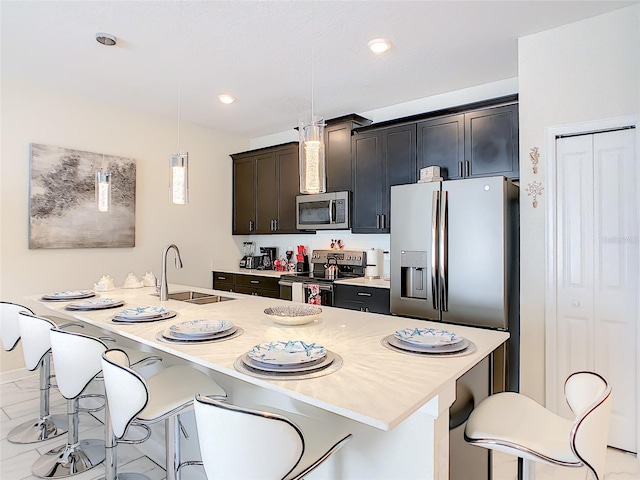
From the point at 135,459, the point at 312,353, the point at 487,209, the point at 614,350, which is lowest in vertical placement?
the point at 135,459

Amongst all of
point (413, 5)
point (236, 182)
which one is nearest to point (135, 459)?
point (413, 5)

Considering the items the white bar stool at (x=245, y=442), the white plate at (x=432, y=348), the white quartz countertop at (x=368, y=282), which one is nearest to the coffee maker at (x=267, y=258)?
the white quartz countertop at (x=368, y=282)

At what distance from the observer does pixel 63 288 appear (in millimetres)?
3891

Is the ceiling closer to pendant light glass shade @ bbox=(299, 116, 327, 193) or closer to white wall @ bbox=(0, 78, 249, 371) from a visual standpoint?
white wall @ bbox=(0, 78, 249, 371)

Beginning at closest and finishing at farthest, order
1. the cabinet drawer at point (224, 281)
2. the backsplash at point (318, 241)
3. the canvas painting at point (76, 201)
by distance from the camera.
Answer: the canvas painting at point (76, 201) → the backsplash at point (318, 241) → the cabinet drawer at point (224, 281)

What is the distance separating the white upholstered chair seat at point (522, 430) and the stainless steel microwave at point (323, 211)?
2901 mm

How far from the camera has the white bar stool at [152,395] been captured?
1.45 m

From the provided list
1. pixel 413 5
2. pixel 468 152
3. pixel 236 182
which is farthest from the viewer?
pixel 236 182

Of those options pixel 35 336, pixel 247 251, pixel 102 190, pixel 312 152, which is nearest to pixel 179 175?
pixel 102 190

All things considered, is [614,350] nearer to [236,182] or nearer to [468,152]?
[468,152]

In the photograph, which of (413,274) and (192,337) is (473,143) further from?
(192,337)

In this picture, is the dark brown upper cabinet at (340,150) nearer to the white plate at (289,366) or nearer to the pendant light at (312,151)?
the pendant light at (312,151)

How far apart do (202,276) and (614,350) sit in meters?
4.37

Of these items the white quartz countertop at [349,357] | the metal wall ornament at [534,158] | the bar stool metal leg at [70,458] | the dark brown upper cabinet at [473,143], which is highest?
the dark brown upper cabinet at [473,143]
